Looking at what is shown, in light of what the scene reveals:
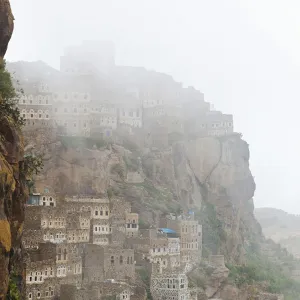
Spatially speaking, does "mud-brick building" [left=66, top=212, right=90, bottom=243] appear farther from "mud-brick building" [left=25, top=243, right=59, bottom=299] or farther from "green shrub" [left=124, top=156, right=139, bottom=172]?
"green shrub" [left=124, top=156, right=139, bottom=172]

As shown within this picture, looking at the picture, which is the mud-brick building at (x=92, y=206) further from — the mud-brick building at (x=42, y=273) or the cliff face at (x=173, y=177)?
the mud-brick building at (x=42, y=273)

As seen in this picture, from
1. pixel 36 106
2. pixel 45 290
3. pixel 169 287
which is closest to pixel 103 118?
pixel 36 106

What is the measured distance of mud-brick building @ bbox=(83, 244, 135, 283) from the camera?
222 feet

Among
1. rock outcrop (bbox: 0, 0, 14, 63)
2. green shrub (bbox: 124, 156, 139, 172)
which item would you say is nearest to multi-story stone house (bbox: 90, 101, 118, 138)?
green shrub (bbox: 124, 156, 139, 172)

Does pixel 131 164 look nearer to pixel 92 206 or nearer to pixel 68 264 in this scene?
pixel 92 206

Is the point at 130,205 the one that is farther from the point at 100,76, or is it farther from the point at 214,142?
the point at 100,76

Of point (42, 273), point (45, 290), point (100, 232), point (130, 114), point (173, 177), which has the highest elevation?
point (130, 114)

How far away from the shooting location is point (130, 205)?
8150cm

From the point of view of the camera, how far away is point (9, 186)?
35250mm

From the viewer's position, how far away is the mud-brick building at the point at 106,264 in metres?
67.6

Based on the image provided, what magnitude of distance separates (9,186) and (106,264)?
113 feet

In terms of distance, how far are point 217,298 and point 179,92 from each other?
3881 cm

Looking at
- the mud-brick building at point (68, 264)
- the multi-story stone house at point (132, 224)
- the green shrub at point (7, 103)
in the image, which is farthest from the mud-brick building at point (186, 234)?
the green shrub at point (7, 103)

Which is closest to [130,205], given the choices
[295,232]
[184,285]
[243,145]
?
[184,285]
